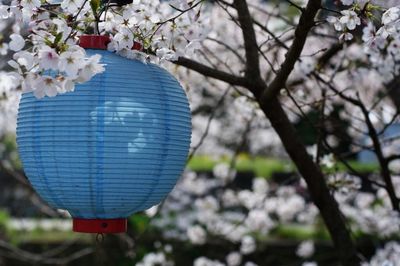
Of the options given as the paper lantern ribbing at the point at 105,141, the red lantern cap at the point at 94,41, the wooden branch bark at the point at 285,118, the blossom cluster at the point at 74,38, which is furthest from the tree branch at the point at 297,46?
the red lantern cap at the point at 94,41

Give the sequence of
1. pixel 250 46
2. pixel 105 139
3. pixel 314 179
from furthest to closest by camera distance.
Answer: pixel 314 179
pixel 250 46
pixel 105 139

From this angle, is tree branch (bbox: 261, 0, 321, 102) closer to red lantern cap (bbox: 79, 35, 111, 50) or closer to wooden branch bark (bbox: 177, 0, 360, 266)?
wooden branch bark (bbox: 177, 0, 360, 266)

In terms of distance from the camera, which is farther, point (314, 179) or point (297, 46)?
point (314, 179)

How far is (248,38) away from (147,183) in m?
1.02

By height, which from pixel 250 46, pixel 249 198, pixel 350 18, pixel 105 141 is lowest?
pixel 105 141

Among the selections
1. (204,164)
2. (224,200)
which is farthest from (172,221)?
(204,164)

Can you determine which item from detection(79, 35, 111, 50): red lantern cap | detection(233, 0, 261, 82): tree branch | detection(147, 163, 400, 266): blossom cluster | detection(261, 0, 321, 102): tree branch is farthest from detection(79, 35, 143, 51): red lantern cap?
detection(147, 163, 400, 266): blossom cluster

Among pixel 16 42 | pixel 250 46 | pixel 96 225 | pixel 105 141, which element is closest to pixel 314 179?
pixel 250 46

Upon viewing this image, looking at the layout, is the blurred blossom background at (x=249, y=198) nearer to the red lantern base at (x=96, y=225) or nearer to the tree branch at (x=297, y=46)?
the tree branch at (x=297, y=46)

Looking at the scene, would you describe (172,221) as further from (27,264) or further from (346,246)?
(346,246)

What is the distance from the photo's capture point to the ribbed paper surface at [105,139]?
169cm

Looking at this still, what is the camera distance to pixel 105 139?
1.69 metres

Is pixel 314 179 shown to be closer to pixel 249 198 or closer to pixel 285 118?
pixel 285 118

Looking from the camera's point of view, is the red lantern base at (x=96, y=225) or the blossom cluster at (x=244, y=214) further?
A: the blossom cluster at (x=244, y=214)
